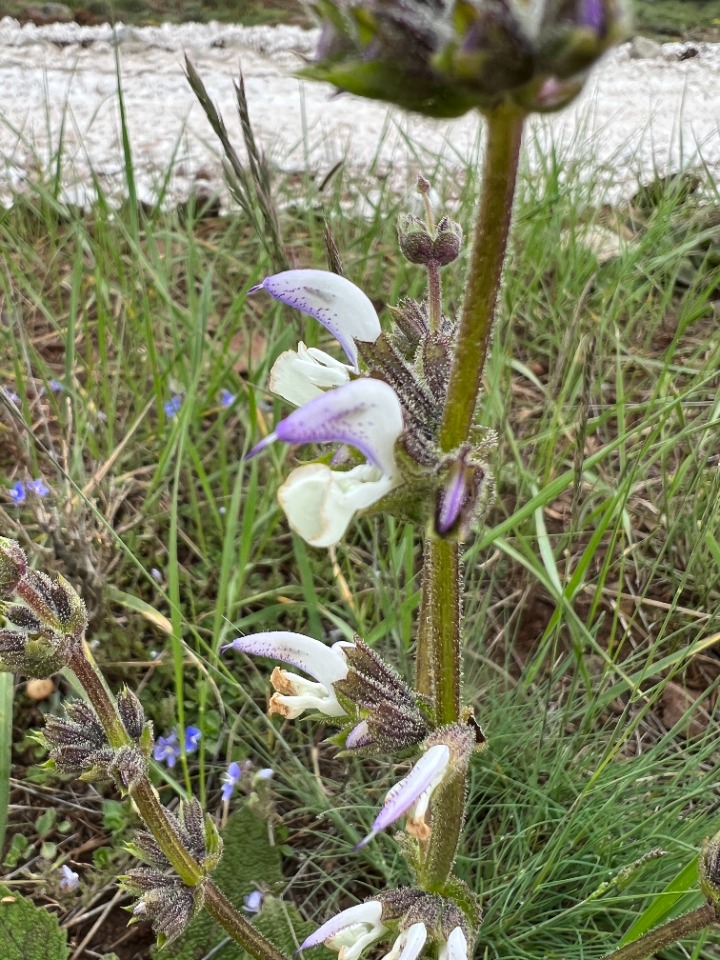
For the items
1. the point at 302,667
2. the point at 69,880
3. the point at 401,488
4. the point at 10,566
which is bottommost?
the point at 69,880

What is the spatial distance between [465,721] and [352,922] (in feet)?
0.83

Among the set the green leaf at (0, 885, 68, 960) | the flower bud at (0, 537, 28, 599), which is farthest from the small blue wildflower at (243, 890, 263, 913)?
the flower bud at (0, 537, 28, 599)

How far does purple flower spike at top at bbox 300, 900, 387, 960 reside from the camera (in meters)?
0.86

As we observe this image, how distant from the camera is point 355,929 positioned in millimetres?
880

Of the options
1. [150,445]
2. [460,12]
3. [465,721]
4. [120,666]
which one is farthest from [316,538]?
[150,445]

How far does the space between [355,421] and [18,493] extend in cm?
103

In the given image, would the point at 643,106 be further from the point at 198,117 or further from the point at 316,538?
the point at 316,538

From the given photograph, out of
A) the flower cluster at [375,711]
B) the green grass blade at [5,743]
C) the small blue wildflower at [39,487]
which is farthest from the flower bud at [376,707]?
the small blue wildflower at [39,487]

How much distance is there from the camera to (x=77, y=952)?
1.18 metres

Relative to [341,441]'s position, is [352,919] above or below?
below

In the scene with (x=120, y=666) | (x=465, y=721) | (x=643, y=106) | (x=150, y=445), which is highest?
(x=643, y=106)

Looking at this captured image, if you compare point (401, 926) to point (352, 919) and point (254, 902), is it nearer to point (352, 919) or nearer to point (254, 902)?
point (352, 919)

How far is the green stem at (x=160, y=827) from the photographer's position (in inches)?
35.5

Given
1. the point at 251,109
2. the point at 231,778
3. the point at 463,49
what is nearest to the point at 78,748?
the point at 231,778
